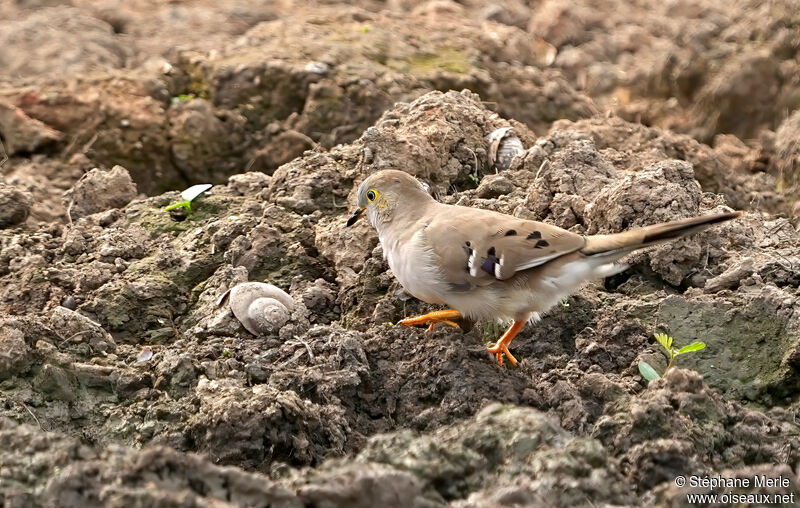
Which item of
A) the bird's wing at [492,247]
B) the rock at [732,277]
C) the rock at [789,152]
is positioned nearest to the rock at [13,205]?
the bird's wing at [492,247]

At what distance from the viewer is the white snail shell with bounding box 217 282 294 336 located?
6254 mm

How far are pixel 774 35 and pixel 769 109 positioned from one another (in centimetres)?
123

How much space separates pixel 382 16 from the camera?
1253 centimetres

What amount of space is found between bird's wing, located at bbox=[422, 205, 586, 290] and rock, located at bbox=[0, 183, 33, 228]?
362cm

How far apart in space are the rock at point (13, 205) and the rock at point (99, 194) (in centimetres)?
33

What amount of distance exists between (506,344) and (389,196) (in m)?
1.19

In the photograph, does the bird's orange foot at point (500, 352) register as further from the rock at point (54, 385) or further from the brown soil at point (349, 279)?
the rock at point (54, 385)

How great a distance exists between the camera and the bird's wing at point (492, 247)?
5898 mm

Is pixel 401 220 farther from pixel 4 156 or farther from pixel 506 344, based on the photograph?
pixel 4 156

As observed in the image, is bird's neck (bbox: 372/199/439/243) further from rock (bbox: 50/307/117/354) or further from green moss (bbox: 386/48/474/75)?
green moss (bbox: 386/48/474/75)

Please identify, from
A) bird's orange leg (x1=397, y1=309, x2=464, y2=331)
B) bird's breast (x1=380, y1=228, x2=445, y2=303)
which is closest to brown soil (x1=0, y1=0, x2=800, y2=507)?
bird's orange leg (x1=397, y1=309, x2=464, y2=331)

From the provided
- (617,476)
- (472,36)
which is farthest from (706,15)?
(617,476)

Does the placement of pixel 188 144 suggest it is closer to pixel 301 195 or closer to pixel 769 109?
pixel 301 195

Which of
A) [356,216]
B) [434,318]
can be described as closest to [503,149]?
[356,216]
